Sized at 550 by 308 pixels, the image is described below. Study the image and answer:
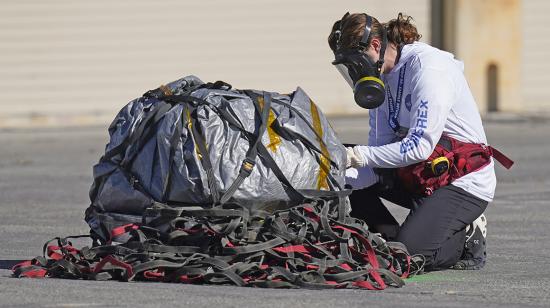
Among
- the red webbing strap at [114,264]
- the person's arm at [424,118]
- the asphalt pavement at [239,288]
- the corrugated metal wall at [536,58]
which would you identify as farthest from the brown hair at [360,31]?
the corrugated metal wall at [536,58]

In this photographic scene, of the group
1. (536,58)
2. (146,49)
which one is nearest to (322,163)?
(146,49)

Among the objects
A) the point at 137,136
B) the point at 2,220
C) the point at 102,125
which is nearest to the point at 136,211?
the point at 137,136

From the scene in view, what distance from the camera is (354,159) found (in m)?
7.05

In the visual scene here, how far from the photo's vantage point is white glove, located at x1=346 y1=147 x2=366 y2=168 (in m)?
7.04

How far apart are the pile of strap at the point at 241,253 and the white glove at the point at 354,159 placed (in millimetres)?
349

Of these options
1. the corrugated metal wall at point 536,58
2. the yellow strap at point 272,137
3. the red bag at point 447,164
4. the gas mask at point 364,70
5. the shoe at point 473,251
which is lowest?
the corrugated metal wall at point 536,58

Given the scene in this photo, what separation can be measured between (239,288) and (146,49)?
14.4 m

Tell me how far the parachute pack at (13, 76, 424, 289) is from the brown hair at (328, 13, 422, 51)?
0.40 m

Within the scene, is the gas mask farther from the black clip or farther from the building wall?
the building wall

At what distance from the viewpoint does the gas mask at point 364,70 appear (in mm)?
6973

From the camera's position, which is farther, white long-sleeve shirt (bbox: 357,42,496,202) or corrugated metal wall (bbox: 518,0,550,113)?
corrugated metal wall (bbox: 518,0,550,113)

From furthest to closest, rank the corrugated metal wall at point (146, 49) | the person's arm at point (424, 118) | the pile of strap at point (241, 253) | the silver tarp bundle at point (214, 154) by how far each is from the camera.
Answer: the corrugated metal wall at point (146, 49) → the person's arm at point (424, 118) → the silver tarp bundle at point (214, 154) → the pile of strap at point (241, 253)

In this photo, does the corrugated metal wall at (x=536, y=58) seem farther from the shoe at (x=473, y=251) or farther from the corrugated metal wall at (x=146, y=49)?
the shoe at (x=473, y=251)

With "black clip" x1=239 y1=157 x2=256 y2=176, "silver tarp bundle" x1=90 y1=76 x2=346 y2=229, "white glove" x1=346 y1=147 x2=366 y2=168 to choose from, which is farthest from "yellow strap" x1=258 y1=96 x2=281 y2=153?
"white glove" x1=346 y1=147 x2=366 y2=168
